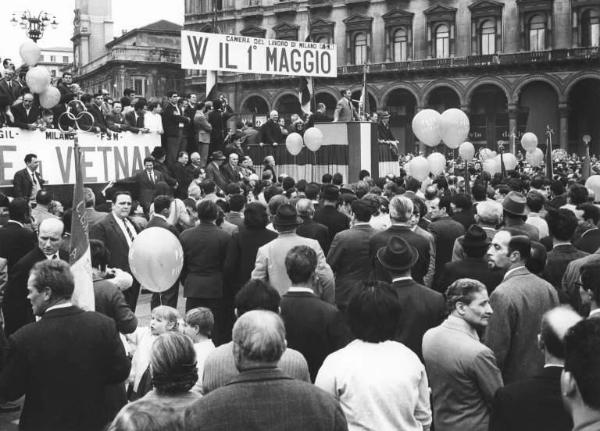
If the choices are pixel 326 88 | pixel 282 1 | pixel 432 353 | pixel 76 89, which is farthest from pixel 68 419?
pixel 282 1

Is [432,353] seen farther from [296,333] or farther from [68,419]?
[68,419]

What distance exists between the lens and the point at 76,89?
15.4 metres

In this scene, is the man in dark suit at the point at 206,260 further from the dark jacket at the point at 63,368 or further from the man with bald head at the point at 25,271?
the dark jacket at the point at 63,368

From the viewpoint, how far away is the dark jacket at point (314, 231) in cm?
796

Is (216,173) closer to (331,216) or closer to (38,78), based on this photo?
(38,78)

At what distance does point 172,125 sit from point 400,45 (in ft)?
115

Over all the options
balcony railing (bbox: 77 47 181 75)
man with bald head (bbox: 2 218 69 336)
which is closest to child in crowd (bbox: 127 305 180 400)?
man with bald head (bbox: 2 218 69 336)

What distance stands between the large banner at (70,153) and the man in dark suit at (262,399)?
10298 millimetres

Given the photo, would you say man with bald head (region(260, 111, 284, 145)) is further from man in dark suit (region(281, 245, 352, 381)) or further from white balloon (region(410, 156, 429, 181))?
man in dark suit (region(281, 245, 352, 381))

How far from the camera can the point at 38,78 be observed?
12680 millimetres

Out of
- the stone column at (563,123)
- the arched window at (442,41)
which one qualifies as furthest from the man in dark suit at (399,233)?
the arched window at (442,41)

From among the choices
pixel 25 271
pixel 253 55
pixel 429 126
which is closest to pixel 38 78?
pixel 253 55

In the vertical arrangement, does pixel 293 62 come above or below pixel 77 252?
above

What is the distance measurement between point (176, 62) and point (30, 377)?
214 feet
